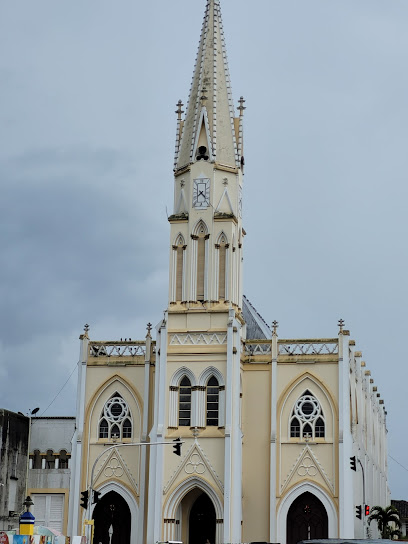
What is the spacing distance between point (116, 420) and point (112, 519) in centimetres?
482

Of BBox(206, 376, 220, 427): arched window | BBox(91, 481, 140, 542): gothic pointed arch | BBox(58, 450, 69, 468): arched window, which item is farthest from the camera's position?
BBox(58, 450, 69, 468): arched window

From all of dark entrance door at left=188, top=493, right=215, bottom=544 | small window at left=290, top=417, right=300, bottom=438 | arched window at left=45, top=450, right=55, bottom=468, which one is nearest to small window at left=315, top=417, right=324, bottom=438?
small window at left=290, top=417, right=300, bottom=438

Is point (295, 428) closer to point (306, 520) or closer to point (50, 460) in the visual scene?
point (306, 520)

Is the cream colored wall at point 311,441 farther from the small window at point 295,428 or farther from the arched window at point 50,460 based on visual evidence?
the arched window at point 50,460

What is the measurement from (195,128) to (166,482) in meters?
17.9

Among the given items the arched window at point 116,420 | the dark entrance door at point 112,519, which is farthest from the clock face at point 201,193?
the dark entrance door at point 112,519

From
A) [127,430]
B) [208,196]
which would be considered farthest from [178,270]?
[127,430]

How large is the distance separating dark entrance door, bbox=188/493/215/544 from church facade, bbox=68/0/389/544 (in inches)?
2.7

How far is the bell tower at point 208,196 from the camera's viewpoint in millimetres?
54188

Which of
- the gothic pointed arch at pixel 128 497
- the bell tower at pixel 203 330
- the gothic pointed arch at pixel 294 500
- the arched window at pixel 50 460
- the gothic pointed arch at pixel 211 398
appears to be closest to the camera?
the bell tower at pixel 203 330

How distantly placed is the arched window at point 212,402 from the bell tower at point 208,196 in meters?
3.69

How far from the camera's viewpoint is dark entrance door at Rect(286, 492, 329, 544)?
5194cm

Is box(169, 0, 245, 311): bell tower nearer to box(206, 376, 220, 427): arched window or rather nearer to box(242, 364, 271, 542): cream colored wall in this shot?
box(206, 376, 220, 427): arched window

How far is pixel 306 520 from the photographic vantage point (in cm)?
5222
